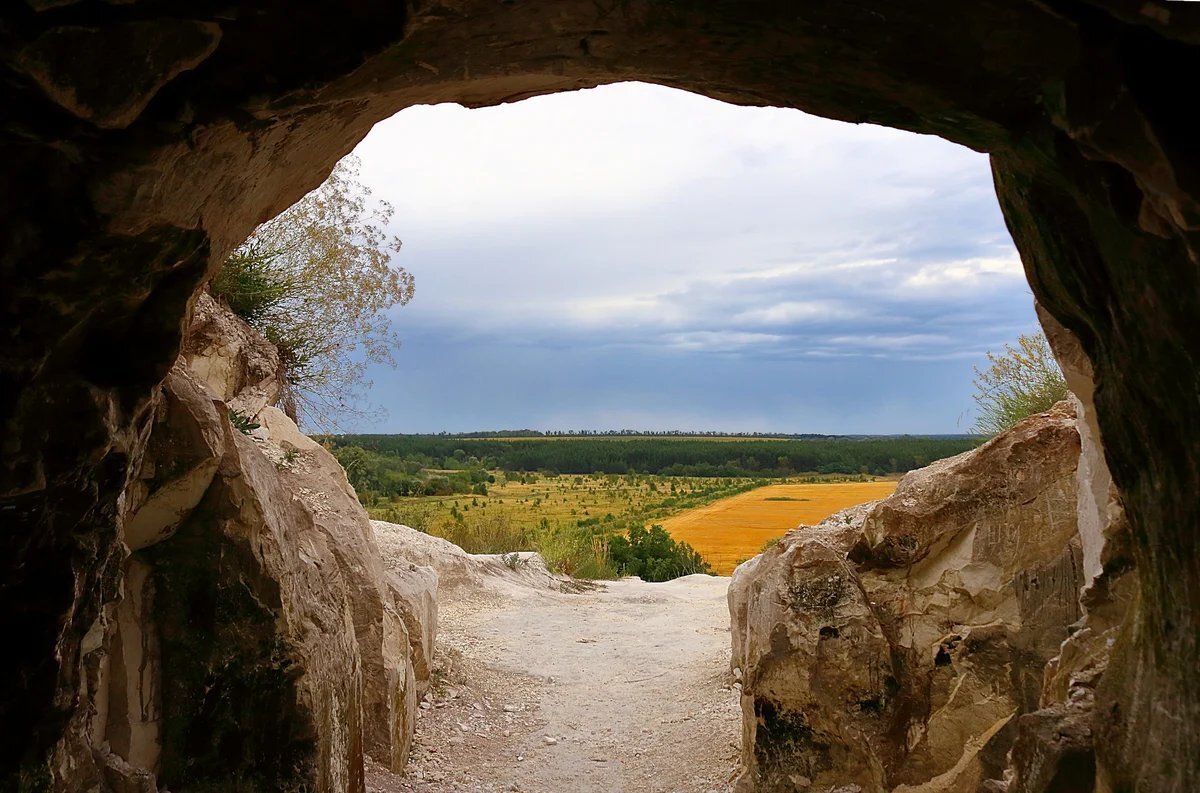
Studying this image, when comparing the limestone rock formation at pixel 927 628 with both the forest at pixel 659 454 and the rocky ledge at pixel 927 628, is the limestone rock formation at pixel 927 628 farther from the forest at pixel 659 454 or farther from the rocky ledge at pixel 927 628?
the forest at pixel 659 454

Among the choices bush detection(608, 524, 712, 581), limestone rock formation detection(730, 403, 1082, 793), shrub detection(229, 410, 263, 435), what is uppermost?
shrub detection(229, 410, 263, 435)

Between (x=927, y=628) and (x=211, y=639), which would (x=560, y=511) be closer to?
(x=927, y=628)

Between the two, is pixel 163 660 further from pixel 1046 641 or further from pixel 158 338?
pixel 1046 641

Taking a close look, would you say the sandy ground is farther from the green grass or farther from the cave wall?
the green grass

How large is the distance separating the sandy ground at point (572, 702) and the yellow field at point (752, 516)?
1.58 metres

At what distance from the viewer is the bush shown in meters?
18.8

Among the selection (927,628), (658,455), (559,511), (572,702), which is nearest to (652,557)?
(559,511)

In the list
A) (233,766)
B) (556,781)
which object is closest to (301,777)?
(233,766)

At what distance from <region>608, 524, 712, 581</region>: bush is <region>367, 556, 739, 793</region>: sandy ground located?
17.3 feet

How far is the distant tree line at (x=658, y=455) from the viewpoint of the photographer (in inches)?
648

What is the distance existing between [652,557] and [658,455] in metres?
18.8

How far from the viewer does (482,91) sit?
3707 millimetres

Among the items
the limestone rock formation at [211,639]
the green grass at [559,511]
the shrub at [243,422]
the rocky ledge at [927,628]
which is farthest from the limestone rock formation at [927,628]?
the green grass at [559,511]

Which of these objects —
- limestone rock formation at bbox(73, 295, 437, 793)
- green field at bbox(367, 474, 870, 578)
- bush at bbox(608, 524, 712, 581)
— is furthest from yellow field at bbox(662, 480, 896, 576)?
limestone rock formation at bbox(73, 295, 437, 793)
